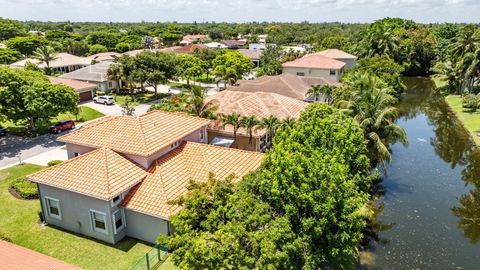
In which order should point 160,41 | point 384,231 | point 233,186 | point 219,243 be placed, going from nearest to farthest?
point 219,243 → point 233,186 → point 384,231 → point 160,41

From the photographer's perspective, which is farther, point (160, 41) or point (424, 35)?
point (160, 41)

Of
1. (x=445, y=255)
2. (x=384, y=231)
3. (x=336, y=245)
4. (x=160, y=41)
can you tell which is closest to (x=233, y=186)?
(x=336, y=245)

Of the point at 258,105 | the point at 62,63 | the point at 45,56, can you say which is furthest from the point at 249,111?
the point at 62,63

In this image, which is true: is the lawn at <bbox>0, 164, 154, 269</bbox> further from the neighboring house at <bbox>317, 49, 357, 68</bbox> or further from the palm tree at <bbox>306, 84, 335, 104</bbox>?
the neighboring house at <bbox>317, 49, 357, 68</bbox>

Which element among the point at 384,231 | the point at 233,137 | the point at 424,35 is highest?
the point at 424,35

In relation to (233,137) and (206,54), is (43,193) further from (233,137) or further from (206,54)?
(206,54)

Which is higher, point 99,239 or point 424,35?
point 424,35

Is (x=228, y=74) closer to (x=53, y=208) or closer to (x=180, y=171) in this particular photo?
(x=180, y=171)
